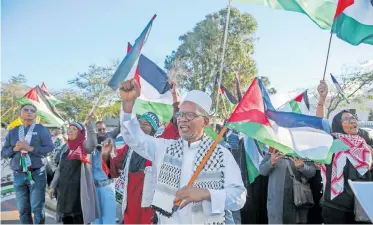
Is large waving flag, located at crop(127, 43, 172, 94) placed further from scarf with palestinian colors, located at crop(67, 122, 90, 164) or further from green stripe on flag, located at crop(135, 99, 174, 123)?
scarf with palestinian colors, located at crop(67, 122, 90, 164)

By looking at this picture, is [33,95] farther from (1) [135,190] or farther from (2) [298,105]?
(2) [298,105]

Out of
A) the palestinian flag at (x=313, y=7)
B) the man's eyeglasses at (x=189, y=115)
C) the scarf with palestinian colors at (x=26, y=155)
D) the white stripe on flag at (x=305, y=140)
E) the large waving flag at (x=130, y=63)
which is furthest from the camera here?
the scarf with palestinian colors at (x=26, y=155)

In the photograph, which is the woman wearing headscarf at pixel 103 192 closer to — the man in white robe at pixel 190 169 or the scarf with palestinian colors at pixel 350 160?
the man in white robe at pixel 190 169

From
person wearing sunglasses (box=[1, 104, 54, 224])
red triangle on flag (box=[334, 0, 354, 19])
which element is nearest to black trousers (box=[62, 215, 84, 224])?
person wearing sunglasses (box=[1, 104, 54, 224])

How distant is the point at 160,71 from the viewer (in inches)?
184

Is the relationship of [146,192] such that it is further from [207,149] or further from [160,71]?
[160,71]

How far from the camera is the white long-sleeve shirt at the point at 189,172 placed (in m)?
2.28

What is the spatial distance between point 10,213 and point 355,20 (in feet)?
19.9

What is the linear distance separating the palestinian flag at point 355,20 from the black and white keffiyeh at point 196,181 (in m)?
2.31

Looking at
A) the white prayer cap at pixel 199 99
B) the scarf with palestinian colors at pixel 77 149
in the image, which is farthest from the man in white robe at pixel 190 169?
the scarf with palestinian colors at pixel 77 149

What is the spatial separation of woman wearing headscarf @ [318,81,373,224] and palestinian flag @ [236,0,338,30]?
3.99 feet

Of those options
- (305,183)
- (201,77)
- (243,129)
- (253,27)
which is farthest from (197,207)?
(253,27)

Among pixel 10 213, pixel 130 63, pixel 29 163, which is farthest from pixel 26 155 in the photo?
pixel 130 63

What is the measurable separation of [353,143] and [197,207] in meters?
2.41
